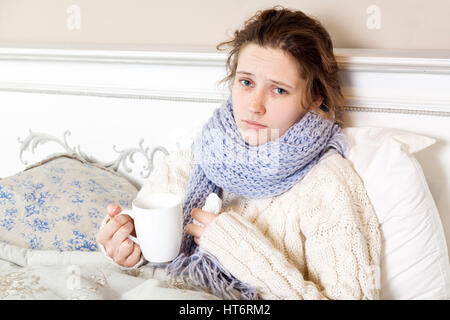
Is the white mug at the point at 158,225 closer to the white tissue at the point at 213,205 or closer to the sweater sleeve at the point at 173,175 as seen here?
the white tissue at the point at 213,205

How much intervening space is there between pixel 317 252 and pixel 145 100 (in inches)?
29.4

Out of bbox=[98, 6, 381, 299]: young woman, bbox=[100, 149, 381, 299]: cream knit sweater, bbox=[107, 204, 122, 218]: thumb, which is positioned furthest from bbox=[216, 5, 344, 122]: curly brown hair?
bbox=[107, 204, 122, 218]: thumb

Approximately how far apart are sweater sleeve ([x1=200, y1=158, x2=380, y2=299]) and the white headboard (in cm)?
27

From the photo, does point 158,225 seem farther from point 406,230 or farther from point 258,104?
point 406,230

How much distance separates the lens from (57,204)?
50.5 inches

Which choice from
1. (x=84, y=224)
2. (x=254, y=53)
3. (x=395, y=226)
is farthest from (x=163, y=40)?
(x=395, y=226)

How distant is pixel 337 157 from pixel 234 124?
25cm

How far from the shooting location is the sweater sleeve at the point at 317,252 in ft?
3.02

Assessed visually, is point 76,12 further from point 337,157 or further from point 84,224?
point 337,157

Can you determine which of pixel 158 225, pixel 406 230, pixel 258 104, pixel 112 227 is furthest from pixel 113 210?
pixel 406 230

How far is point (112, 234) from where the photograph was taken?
1035 mm

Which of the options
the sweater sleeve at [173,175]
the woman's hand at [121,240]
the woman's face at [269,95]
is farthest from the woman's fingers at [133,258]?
the woman's face at [269,95]

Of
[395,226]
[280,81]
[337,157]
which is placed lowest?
[395,226]

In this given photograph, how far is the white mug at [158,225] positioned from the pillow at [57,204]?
1.01 ft
